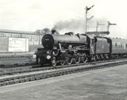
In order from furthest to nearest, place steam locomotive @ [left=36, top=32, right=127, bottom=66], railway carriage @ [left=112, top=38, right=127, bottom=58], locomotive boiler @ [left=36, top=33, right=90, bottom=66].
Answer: railway carriage @ [left=112, top=38, right=127, bottom=58], steam locomotive @ [left=36, top=32, right=127, bottom=66], locomotive boiler @ [left=36, top=33, right=90, bottom=66]

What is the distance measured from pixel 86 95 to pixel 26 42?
4079 cm

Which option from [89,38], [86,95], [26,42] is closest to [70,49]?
[89,38]

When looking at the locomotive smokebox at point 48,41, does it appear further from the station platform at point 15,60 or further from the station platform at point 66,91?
the station platform at point 66,91

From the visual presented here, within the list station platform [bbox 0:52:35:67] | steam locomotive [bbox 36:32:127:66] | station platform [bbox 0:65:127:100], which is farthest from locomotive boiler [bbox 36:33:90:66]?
station platform [bbox 0:65:127:100]

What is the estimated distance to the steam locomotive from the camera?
25828 millimetres

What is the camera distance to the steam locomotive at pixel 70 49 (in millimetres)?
25828

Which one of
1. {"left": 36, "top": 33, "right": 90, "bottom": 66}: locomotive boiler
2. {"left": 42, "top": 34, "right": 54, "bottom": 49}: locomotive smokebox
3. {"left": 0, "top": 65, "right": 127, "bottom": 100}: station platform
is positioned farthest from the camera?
{"left": 42, "top": 34, "right": 54, "bottom": 49}: locomotive smokebox

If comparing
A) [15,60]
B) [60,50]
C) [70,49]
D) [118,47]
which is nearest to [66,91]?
[60,50]

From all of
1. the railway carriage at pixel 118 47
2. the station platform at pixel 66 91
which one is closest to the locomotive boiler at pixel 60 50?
the station platform at pixel 66 91

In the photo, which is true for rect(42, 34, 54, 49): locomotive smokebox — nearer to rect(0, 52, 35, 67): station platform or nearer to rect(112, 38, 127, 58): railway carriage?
rect(0, 52, 35, 67): station platform

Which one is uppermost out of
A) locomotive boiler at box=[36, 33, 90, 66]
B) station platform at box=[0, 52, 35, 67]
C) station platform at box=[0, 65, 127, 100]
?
locomotive boiler at box=[36, 33, 90, 66]

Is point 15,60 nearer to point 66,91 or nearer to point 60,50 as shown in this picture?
point 60,50

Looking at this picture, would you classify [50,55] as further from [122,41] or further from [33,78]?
[122,41]

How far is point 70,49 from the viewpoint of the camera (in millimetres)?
27641
